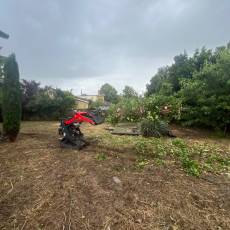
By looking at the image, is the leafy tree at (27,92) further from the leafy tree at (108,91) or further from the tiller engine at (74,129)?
the leafy tree at (108,91)

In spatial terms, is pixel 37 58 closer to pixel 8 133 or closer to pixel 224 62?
pixel 8 133

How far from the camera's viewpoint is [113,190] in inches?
91.4

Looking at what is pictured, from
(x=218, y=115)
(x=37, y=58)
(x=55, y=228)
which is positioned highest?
(x=37, y=58)

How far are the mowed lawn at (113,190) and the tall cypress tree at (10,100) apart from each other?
144 cm

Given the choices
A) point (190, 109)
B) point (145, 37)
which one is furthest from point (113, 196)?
point (145, 37)

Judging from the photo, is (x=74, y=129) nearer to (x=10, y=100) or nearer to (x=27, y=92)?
(x=10, y=100)

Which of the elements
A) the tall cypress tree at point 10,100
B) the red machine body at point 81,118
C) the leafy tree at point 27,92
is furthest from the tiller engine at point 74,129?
the leafy tree at point 27,92

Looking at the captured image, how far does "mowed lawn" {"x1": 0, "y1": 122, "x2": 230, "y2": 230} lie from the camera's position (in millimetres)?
1758

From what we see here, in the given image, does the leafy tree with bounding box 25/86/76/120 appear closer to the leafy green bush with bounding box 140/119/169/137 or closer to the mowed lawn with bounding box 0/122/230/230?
the leafy green bush with bounding box 140/119/169/137

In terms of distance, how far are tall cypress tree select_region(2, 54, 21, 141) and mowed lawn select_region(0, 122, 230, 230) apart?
4.73 ft

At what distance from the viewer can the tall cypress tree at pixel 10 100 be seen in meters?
5.17

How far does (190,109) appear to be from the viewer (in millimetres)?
6828

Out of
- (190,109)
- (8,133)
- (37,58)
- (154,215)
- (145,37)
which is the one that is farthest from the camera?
(37,58)

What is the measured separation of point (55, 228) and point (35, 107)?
13.8 m
